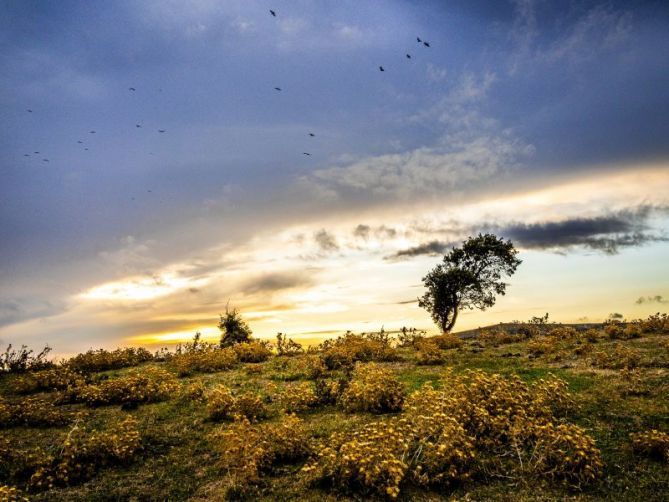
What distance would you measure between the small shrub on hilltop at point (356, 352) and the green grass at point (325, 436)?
2622mm

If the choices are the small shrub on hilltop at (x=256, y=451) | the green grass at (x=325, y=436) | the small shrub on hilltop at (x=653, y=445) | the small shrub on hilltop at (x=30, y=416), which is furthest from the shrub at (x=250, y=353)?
the small shrub on hilltop at (x=653, y=445)

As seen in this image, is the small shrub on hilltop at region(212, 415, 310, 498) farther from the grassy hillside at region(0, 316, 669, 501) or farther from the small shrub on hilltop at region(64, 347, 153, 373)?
the small shrub on hilltop at region(64, 347, 153, 373)

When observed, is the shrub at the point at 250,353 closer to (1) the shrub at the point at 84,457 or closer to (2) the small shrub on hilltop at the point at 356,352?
(2) the small shrub on hilltop at the point at 356,352

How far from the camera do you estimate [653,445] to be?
9.05m

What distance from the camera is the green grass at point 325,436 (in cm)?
815

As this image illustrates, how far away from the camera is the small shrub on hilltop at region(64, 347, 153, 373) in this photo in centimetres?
2292

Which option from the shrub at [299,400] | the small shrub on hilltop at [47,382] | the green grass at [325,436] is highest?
the small shrub on hilltop at [47,382]

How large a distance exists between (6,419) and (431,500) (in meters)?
14.1

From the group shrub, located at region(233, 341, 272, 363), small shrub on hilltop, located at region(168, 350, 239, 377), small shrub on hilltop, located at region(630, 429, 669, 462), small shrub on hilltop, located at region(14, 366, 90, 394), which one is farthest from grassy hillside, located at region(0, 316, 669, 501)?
shrub, located at region(233, 341, 272, 363)

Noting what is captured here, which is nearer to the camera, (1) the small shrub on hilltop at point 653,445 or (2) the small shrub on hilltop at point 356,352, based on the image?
(1) the small shrub on hilltop at point 653,445

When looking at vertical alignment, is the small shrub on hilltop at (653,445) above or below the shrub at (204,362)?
below

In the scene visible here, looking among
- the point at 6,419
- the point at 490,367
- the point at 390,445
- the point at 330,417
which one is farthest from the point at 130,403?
the point at 490,367

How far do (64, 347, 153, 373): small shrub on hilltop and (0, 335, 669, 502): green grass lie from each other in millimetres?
3840

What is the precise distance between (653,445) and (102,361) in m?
24.7
